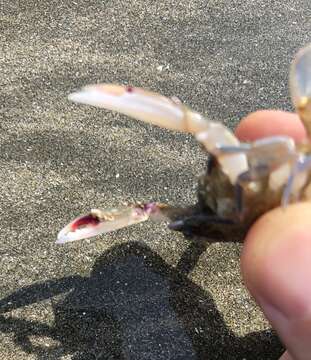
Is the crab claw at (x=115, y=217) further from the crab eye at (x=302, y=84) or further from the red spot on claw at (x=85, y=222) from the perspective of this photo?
the crab eye at (x=302, y=84)

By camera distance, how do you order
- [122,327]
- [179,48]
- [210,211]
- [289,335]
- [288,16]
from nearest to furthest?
[289,335]
[210,211]
[122,327]
[179,48]
[288,16]

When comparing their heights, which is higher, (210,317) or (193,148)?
(193,148)

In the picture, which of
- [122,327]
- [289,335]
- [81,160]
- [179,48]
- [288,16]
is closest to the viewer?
[289,335]

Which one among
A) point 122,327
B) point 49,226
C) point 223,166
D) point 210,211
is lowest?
point 122,327

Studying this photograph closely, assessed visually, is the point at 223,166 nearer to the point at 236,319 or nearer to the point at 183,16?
the point at 236,319

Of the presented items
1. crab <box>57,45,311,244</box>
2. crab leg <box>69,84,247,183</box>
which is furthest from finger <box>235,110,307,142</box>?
crab leg <box>69,84,247,183</box>

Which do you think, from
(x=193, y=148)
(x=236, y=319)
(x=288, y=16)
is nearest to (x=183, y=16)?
(x=288, y=16)
